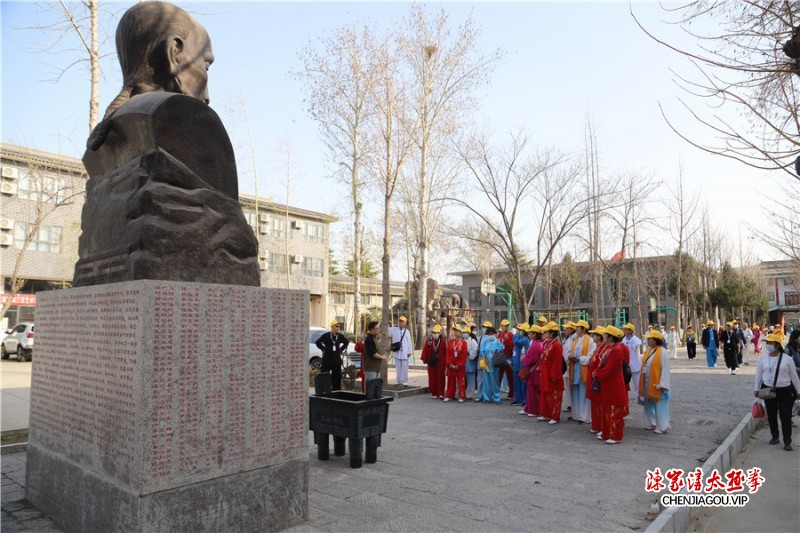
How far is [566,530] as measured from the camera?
4398mm

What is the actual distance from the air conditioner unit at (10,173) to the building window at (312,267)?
18.5 metres

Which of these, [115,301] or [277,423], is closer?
[115,301]

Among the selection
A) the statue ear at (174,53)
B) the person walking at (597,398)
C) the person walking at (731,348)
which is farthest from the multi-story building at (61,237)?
the person walking at (731,348)

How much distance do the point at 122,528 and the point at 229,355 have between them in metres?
1.30

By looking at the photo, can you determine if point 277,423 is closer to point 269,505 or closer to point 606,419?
point 269,505

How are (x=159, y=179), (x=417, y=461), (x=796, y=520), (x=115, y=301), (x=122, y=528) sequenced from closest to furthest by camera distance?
(x=122, y=528) < (x=115, y=301) < (x=159, y=179) < (x=796, y=520) < (x=417, y=461)

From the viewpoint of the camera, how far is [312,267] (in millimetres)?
39438

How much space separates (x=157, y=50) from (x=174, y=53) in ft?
0.46

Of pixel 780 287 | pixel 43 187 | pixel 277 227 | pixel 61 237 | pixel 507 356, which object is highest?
pixel 277 227

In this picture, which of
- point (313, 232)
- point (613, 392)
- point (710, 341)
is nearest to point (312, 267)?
point (313, 232)

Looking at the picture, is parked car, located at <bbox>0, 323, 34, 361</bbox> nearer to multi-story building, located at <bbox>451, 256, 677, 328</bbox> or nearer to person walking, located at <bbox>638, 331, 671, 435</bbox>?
multi-story building, located at <bbox>451, 256, 677, 328</bbox>

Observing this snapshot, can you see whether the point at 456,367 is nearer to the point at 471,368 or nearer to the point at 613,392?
the point at 471,368

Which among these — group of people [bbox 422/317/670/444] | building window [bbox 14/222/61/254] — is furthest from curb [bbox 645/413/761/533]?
building window [bbox 14/222/61/254]

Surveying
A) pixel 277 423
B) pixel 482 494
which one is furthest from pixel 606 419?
pixel 277 423
